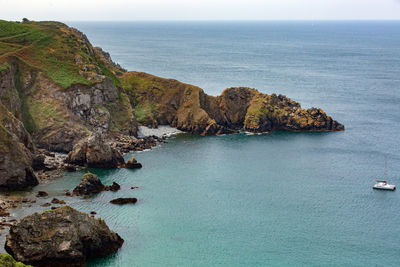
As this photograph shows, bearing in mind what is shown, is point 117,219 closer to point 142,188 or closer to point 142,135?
point 142,188

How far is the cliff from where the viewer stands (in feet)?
343

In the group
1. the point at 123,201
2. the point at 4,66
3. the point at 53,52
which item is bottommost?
the point at 123,201

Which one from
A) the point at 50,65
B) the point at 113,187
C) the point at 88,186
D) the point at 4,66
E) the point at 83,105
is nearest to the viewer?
the point at 88,186

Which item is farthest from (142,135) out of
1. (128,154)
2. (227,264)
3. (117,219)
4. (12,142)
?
(227,264)

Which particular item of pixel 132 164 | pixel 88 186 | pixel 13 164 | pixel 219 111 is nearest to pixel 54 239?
pixel 88 186

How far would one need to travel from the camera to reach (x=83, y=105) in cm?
12194

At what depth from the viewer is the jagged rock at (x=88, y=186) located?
292ft

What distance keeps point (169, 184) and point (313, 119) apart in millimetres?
57972

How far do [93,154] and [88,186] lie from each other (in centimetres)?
1548

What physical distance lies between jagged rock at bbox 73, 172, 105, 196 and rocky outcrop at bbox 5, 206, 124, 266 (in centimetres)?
2180

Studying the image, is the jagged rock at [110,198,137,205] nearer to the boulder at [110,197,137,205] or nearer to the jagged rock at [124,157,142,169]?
the boulder at [110,197,137,205]

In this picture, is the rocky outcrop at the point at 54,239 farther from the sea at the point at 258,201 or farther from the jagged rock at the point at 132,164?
the jagged rock at the point at 132,164

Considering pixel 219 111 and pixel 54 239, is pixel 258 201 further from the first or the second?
pixel 219 111

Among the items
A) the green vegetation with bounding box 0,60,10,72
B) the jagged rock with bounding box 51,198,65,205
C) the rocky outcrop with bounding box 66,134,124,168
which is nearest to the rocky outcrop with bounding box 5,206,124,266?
the jagged rock with bounding box 51,198,65,205
